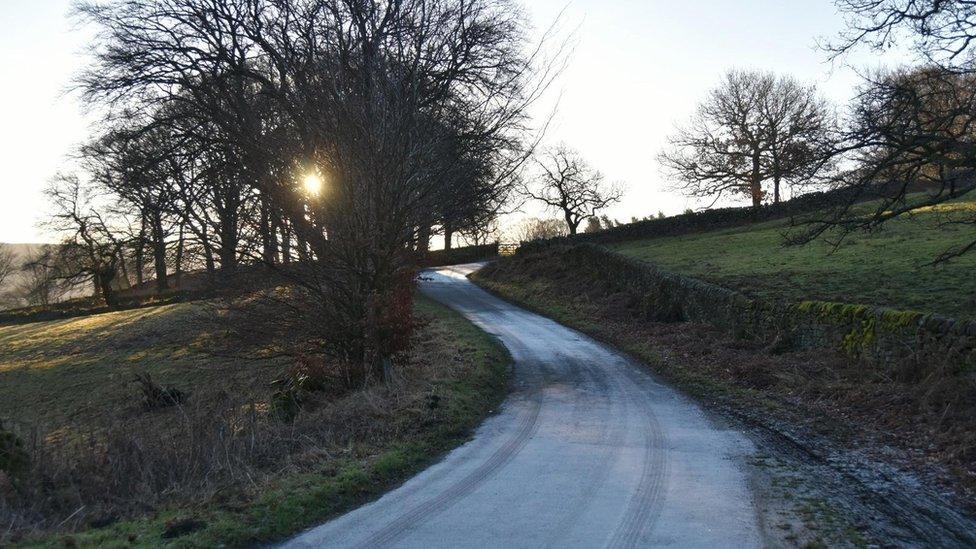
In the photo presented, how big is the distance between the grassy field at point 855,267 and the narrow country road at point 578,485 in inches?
211

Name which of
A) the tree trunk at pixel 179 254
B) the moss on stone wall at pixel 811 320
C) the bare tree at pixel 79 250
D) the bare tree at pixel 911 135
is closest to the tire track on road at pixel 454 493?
the moss on stone wall at pixel 811 320

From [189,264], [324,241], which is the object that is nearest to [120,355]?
[189,264]

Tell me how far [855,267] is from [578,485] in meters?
15.0

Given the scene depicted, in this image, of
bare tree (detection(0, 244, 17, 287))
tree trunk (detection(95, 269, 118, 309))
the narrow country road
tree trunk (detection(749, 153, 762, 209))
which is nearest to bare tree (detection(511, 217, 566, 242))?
tree trunk (detection(749, 153, 762, 209))

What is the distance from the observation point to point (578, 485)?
7445 mm

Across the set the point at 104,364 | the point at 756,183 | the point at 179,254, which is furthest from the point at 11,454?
the point at 756,183

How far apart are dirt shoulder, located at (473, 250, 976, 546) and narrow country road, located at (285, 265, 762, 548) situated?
0.51 m

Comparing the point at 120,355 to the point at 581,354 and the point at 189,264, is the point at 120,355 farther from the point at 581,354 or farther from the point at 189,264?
the point at 581,354

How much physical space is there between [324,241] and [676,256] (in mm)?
20259

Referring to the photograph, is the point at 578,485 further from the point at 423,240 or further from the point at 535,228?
the point at 535,228

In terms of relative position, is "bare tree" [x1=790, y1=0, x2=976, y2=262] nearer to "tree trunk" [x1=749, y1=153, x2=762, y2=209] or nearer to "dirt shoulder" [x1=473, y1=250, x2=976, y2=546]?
"dirt shoulder" [x1=473, y1=250, x2=976, y2=546]

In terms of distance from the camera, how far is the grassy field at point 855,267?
14062 mm

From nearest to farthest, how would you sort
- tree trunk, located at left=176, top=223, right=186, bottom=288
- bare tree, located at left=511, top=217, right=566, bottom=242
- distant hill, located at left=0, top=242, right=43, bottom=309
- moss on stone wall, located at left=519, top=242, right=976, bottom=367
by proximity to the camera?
moss on stone wall, located at left=519, top=242, right=976, bottom=367 < tree trunk, located at left=176, top=223, right=186, bottom=288 < distant hill, located at left=0, top=242, right=43, bottom=309 < bare tree, located at left=511, top=217, right=566, bottom=242

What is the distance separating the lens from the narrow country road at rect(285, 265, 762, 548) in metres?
6.04
